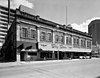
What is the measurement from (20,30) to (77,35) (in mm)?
23425

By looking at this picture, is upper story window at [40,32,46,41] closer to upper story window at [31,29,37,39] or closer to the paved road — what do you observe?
upper story window at [31,29,37,39]

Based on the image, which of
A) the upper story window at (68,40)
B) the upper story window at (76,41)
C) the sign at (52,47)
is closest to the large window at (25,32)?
the sign at (52,47)

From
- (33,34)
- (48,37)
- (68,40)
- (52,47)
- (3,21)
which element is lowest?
(52,47)

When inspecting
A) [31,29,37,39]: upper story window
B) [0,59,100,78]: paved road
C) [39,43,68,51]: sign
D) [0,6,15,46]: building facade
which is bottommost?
[0,59,100,78]: paved road

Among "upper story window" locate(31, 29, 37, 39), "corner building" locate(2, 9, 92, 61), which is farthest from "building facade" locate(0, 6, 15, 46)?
"upper story window" locate(31, 29, 37, 39)

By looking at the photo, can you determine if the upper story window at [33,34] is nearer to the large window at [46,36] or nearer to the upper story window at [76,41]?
the large window at [46,36]

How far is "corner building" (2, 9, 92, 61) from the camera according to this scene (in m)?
23.3

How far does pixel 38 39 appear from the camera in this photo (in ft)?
86.9

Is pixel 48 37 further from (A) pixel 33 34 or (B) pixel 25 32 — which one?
(B) pixel 25 32

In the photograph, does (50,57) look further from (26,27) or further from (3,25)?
(3,25)

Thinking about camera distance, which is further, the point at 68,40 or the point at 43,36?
the point at 68,40

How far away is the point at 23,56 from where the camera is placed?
78.7ft

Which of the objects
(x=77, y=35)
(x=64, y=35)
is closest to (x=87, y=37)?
(x=77, y=35)

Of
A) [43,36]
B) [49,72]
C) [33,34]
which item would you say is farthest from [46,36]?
[49,72]
